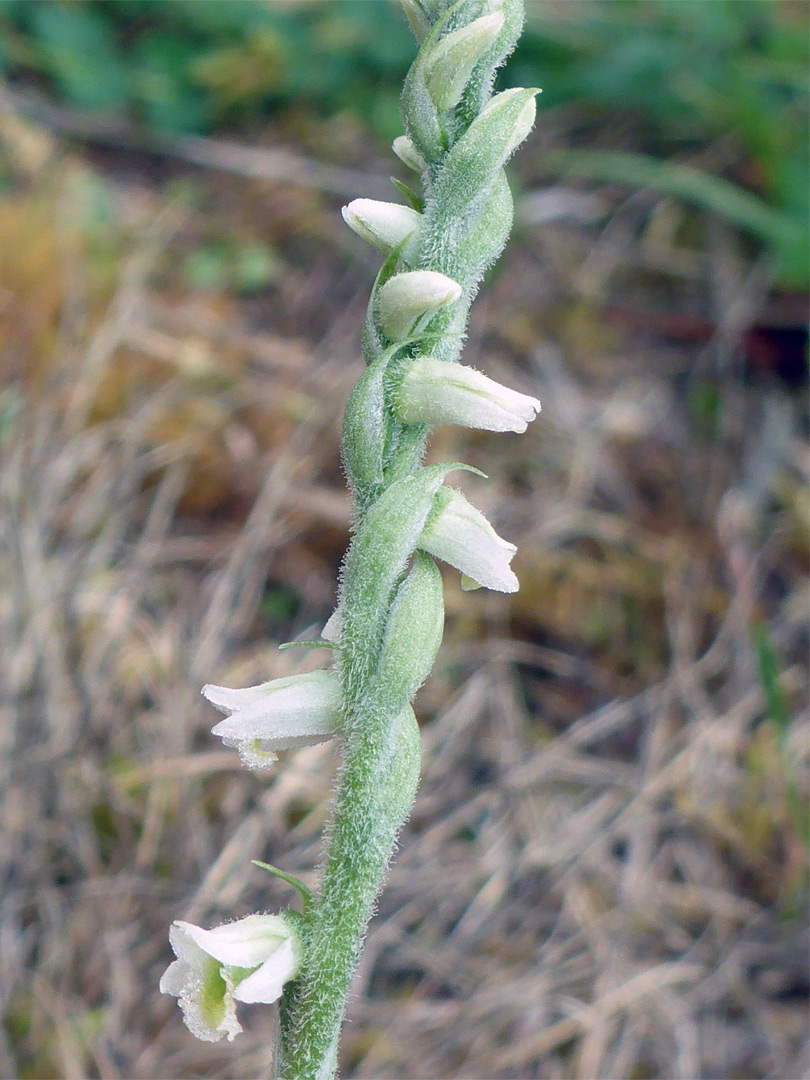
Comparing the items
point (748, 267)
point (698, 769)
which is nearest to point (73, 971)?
point (698, 769)

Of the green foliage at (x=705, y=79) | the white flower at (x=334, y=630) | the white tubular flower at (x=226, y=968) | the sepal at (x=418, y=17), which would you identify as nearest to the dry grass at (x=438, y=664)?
→ the green foliage at (x=705, y=79)

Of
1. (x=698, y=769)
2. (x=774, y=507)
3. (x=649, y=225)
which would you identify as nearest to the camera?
(x=698, y=769)

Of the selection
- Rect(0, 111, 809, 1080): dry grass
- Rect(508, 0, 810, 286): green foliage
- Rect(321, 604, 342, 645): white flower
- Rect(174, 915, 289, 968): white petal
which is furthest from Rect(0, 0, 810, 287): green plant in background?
Rect(174, 915, 289, 968): white petal

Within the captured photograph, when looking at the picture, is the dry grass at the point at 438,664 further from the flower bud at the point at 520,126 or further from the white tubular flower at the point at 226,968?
the flower bud at the point at 520,126

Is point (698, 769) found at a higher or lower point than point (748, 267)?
→ lower

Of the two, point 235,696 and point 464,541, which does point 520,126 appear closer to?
point 464,541

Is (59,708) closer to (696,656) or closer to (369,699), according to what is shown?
(369,699)
